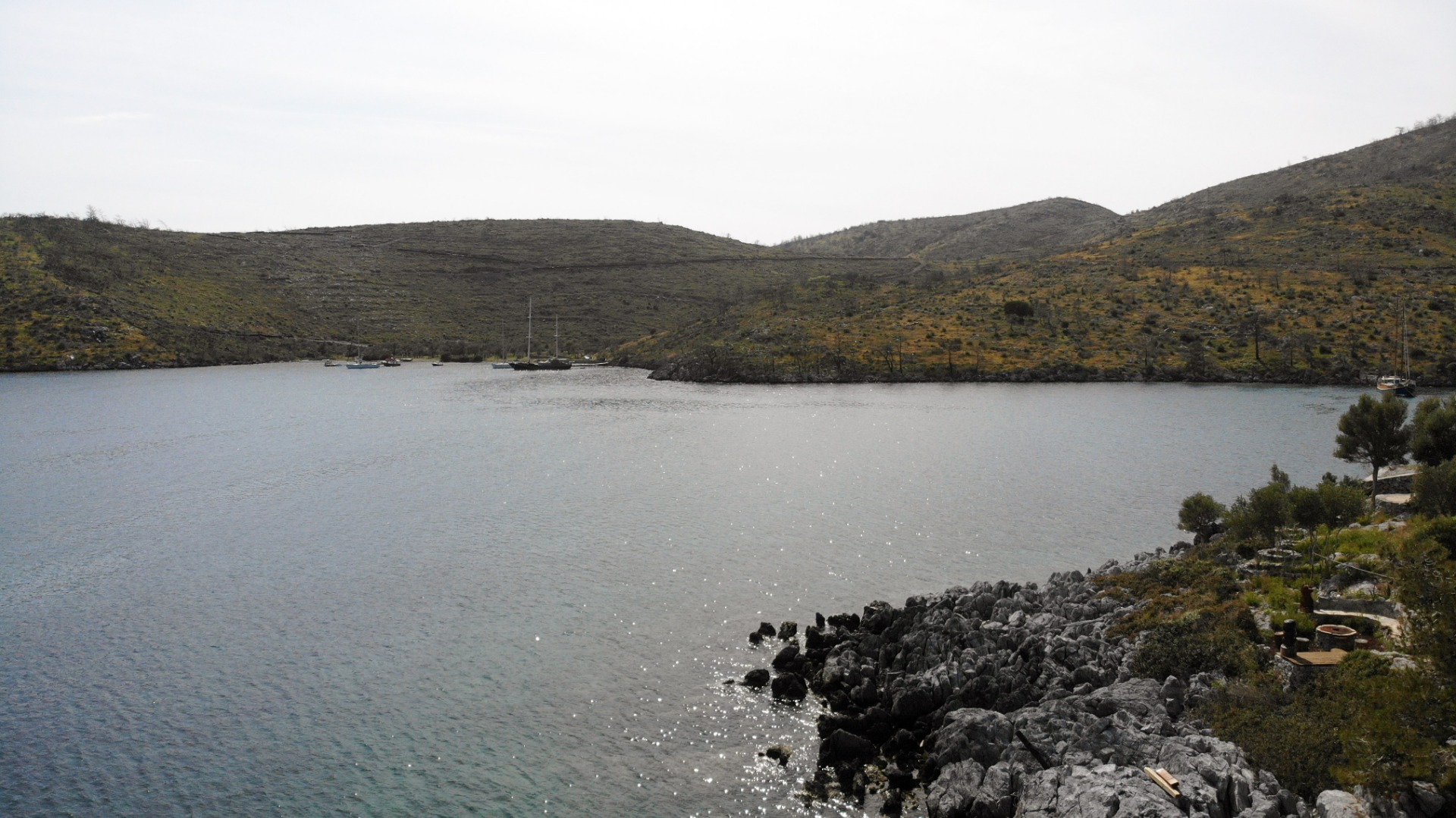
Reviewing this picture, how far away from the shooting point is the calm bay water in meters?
18.7

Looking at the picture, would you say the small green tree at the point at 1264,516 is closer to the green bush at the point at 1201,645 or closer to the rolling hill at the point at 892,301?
the green bush at the point at 1201,645

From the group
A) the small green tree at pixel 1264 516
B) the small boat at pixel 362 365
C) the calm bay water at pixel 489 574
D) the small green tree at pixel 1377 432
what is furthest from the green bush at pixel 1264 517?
the small boat at pixel 362 365

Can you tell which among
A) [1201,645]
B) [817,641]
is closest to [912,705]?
[817,641]

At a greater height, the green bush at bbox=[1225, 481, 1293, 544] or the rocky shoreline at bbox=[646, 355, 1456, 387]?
the rocky shoreline at bbox=[646, 355, 1456, 387]

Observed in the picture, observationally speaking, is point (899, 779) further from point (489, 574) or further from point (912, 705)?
point (489, 574)

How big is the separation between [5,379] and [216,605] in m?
104

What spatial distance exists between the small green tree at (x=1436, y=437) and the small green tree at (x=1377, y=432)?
368mm

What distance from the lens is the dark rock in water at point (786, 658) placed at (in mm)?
23016

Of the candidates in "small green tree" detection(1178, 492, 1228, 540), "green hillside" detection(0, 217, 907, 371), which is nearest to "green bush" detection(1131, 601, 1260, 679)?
"small green tree" detection(1178, 492, 1228, 540)

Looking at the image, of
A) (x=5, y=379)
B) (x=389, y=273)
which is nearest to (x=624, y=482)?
(x=5, y=379)

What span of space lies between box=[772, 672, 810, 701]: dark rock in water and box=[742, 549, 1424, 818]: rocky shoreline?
4 centimetres

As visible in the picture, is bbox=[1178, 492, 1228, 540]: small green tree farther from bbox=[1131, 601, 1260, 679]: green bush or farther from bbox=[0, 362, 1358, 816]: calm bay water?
bbox=[1131, 601, 1260, 679]: green bush

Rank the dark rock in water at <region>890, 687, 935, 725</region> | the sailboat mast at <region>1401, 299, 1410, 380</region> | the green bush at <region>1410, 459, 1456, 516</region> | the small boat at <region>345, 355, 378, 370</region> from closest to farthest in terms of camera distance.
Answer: the dark rock in water at <region>890, 687, 935, 725</region>, the green bush at <region>1410, 459, 1456, 516</region>, the sailboat mast at <region>1401, 299, 1410, 380</region>, the small boat at <region>345, 355, 378, 370</region>

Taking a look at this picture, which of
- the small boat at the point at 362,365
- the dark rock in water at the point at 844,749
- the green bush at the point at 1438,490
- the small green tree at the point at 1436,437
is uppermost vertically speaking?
the small boat at the point at 362,365
